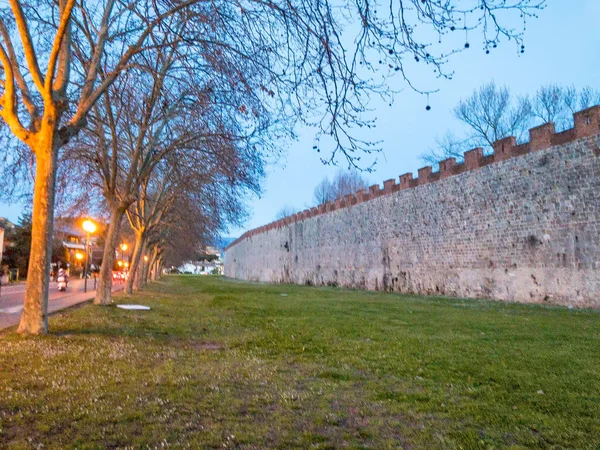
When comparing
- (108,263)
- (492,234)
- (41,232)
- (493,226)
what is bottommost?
(108,263)

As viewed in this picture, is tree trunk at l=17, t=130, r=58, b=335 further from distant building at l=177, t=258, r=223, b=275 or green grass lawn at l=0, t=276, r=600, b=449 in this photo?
distant building at l=177, t=258, r=223, b=275

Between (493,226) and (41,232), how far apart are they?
607 inches

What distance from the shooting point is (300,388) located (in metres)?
5.07

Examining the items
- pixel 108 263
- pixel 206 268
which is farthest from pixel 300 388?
pixel 206 268

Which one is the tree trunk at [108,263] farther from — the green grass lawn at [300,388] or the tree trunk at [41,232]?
the tree trunk at [41,232]

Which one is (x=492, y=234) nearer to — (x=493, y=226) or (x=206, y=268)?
(x=493, y=226)

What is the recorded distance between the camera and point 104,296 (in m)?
14.0

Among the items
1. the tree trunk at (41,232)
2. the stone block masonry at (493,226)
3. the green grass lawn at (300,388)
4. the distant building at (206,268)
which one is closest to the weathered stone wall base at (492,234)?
the stone block masonry at (493,226)

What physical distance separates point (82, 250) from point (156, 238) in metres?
29.2

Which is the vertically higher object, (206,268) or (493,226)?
(206,268)

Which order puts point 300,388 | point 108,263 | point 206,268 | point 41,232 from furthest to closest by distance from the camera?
point 206,268 → point 108,263 → point 41,232 → point 300,388

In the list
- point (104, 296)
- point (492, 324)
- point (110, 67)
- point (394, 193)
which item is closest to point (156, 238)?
point (394, 193)

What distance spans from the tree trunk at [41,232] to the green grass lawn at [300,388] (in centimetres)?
39

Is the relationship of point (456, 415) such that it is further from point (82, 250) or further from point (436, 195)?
point (82, 250)
